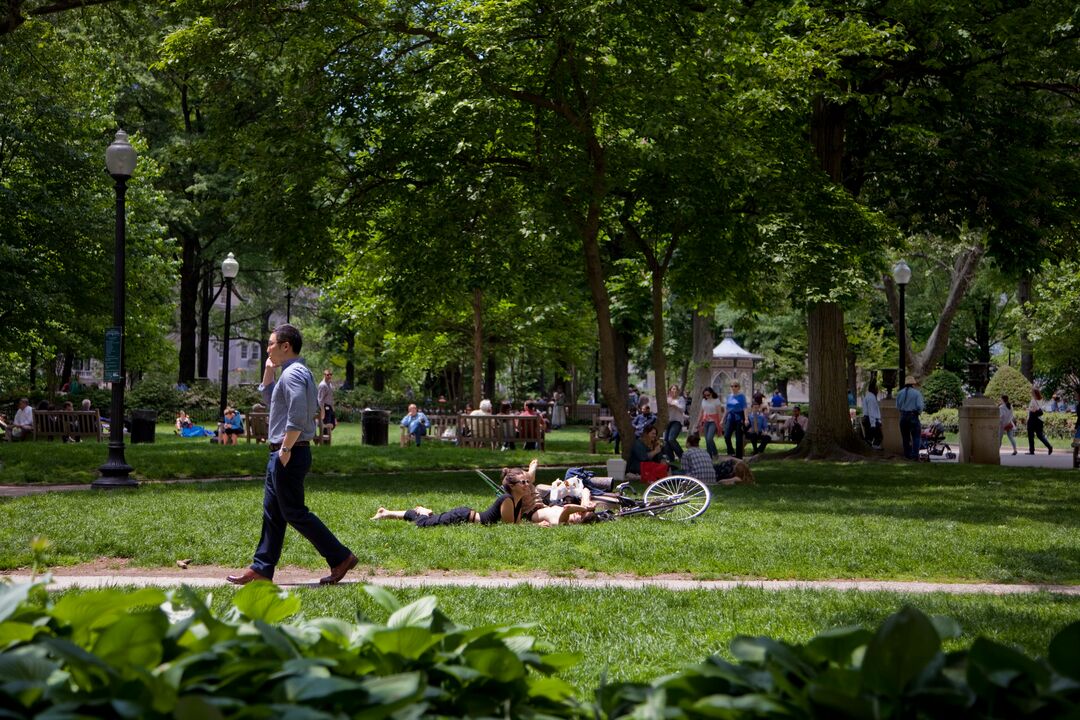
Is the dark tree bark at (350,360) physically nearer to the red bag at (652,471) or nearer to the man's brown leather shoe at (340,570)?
the red bag at (652,471)

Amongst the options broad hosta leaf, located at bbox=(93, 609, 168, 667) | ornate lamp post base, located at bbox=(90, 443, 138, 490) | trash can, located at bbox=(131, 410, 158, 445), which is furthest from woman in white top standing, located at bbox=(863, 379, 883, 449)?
broad hosta leaf, located at bbox=(93, 609, 168, 667)

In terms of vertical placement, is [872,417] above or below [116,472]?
above

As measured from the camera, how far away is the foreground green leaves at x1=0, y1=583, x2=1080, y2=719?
208 cm

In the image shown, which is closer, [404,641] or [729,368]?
[404,641]

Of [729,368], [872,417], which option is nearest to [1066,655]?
[872,417]

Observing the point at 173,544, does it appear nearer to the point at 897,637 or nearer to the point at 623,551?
the point at 623,551

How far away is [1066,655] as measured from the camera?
88.0 inches

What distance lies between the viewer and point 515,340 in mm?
43438

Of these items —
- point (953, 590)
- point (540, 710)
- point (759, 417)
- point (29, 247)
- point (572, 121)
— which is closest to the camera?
point (540, 710)

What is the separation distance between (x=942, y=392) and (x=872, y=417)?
24828mm

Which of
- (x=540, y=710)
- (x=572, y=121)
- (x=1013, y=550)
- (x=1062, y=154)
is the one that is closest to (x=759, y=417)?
(x=1062, y=154)

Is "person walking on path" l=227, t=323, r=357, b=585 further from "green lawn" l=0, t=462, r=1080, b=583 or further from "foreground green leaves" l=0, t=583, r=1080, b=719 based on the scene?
"foreground green leaves" l=0, t=583, r=1080, b=719

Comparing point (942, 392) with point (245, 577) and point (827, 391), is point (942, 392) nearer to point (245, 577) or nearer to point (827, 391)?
point (827, 391)

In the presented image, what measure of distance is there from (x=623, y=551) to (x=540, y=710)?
7.91 meters
